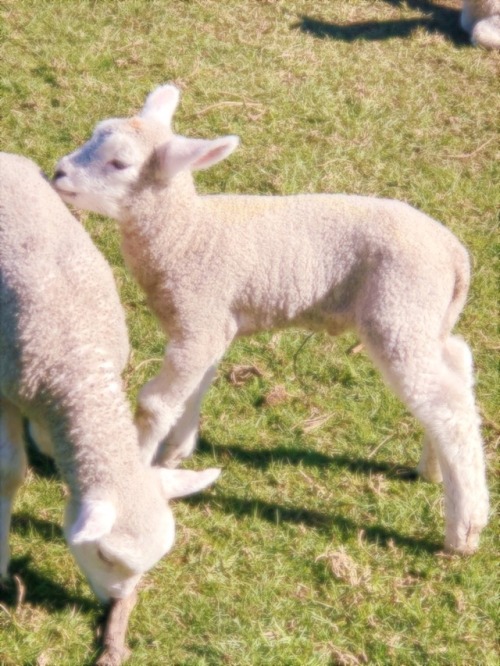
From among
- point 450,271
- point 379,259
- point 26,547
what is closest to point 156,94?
point 379,259

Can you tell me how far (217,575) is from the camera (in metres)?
4.46

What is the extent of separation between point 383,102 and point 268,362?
3.12 meters

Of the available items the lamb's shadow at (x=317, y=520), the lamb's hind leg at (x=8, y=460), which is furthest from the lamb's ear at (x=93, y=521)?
the lamb's shadow at (x=317, y=520)

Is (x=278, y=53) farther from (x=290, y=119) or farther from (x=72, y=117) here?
(x=72, y=117)

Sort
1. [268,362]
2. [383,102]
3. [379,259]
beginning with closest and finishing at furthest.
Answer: [379,259] → [268,362] → [383,102]

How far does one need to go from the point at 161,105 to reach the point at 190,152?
0.55m

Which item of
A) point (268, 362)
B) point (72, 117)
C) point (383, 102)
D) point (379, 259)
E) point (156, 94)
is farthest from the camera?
point (383, 102)

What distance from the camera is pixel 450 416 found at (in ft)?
14.0

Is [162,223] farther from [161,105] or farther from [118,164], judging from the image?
[161,105]

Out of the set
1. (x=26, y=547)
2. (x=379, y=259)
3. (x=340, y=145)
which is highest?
(x=379, y=259)

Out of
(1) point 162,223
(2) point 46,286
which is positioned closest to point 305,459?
(1) point 162,223

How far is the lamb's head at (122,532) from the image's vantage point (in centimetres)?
341

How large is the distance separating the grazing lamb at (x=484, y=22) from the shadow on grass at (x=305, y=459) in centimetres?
496

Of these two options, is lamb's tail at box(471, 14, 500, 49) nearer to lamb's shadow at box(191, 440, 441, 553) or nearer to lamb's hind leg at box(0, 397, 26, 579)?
lamb's shadow at box(191, 440, 441, 553)
